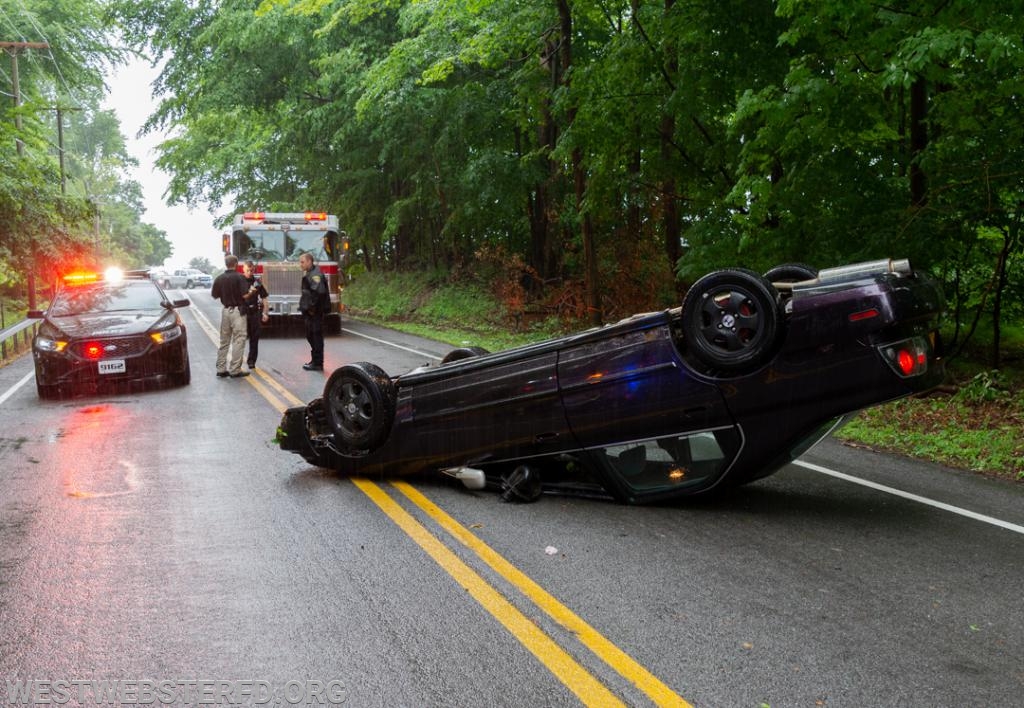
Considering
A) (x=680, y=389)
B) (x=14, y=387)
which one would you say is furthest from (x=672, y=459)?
(x=14, y=387)

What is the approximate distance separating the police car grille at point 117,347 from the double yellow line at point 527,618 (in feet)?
24.6

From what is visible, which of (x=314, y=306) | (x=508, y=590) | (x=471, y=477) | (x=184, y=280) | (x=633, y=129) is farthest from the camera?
(x=184, y=280)

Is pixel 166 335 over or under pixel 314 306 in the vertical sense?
under

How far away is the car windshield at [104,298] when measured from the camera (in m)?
13.6

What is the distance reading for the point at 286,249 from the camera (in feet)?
77.8

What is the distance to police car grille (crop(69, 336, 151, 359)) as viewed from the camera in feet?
41.1

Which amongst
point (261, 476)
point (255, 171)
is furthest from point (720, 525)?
point (255, 171)

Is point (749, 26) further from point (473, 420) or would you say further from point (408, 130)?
point (408, 130)

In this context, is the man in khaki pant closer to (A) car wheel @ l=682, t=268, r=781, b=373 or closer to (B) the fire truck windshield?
(B) the fire truck windshield

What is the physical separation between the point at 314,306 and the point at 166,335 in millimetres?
2472

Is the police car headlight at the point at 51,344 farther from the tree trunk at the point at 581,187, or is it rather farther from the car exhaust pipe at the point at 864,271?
the car exhaust pipe at the point at 864,271

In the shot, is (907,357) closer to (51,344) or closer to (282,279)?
(51,344)

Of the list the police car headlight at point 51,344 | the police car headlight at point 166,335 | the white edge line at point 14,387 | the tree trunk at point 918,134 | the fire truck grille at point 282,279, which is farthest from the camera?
the fire truck grille at point 282,279

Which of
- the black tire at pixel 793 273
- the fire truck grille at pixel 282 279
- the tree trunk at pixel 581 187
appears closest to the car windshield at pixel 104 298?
the tree trunk at pixel 581 187
